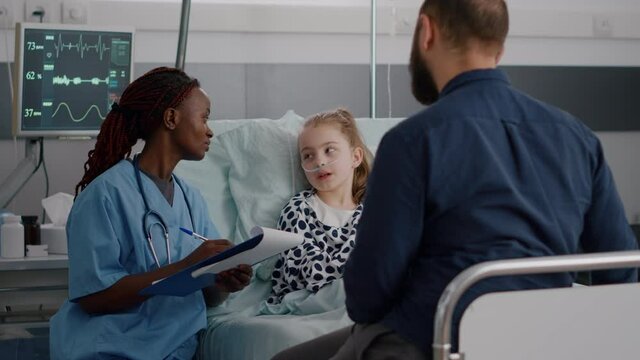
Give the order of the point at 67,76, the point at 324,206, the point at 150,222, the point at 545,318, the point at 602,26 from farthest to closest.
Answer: the point at 602,26, the point at 67,76, the point at 324,206, the point at 150,222, the point at 545,318

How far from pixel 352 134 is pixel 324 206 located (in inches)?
9.1

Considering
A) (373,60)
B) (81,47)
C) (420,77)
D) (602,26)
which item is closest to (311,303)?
(420,77)

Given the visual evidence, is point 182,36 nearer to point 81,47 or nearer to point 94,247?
point 81,47

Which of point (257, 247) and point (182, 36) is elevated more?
point (182, 36)

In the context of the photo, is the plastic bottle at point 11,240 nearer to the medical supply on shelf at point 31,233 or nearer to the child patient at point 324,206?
the medical supply on shelf at point 31,233

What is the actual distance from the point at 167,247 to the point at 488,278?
0.99 metres

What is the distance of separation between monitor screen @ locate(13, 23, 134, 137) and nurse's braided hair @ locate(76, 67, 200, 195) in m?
0.93

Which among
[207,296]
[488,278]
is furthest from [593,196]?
[207,296]

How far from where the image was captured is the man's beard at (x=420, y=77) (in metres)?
1.80

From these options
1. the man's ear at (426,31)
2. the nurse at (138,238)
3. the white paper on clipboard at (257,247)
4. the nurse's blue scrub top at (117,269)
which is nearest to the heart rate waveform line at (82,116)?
the nurse at (138,238)

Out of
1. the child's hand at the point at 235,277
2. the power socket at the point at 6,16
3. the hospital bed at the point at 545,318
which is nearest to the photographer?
the hospital bed at the point at 545,318

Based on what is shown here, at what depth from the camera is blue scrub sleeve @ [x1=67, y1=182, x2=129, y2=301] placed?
231 centimetres

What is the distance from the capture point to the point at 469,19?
1729mm

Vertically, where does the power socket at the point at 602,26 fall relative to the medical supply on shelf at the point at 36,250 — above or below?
above
